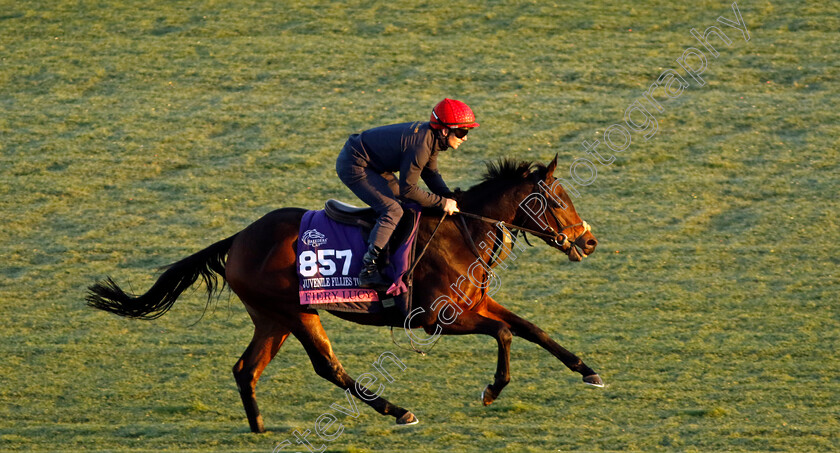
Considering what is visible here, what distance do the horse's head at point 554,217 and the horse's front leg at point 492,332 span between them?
739 millimetres

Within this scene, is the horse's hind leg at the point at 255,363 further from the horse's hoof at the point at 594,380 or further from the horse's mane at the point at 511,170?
the horse's hoof at the point at 594,380

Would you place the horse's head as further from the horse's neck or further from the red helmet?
the red helmet

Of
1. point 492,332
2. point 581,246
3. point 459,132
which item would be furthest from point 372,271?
point 581,246

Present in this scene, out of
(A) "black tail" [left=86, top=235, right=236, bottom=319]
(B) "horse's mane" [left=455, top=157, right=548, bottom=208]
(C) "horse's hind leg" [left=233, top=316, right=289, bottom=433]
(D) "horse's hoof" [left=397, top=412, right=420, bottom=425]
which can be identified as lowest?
(D) "horse's hoof" [left=397, top=412, right=420, bottom=425]

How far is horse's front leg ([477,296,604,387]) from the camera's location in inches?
263

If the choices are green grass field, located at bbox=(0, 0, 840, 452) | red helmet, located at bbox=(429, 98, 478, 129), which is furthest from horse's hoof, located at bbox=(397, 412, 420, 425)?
red helmet, located at bbox=(429, 98, 478, 129)

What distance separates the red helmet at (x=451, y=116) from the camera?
653cm

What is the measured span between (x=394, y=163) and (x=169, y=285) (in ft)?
7.10

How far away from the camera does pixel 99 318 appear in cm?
1036

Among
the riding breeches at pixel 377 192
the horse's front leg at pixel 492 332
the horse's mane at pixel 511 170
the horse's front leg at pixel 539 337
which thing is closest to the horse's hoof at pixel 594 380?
the horse's front leg at pixel 539 337

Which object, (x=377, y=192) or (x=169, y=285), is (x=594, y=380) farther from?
(x=169, y=285)

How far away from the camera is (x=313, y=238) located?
6.88m

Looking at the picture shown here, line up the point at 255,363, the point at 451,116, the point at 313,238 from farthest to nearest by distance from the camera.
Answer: the point at 255,363 < the point at 313,238 < the point at 451,116

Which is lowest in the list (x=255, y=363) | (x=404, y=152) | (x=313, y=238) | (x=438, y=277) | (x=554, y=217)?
(x=255, y=363)
